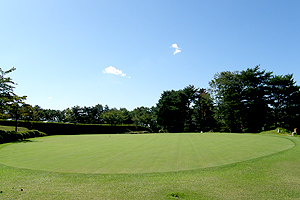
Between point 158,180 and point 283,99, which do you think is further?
point 283,99

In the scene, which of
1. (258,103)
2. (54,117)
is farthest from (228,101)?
(54,117)

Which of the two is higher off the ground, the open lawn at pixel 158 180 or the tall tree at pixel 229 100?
the tall tree at pixel 229 100

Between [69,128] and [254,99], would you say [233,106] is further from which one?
[69,128]

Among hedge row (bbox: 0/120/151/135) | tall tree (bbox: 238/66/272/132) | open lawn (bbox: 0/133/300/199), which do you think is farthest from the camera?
tall tree (bbox: 238/66/272/132)

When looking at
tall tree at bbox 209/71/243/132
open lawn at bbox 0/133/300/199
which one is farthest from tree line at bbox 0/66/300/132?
open lawn at bbox 0/133/300/199

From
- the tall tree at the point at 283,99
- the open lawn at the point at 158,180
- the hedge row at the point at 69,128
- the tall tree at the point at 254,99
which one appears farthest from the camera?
the tall tree at the point at 254,99

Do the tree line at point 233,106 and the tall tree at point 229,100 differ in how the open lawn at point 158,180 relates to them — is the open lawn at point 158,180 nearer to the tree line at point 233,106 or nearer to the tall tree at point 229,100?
the tree line at point 233,106

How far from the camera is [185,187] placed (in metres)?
4.38

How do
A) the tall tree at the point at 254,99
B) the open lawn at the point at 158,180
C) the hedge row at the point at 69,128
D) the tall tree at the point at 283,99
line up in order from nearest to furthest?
the open lawn at the point at 158,180 → the tall tree at the point at 283,99 → the hedge row at the point at 69,128 → the tall tree at the point at 254,99

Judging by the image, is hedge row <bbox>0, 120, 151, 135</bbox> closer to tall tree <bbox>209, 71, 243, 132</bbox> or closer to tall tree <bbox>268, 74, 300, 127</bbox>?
tall tree <bbox>209, 71, 243, 132</bbox>

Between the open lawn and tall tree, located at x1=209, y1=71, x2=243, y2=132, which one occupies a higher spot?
tall tree, located at x1=209, y1=71, x2=243, y2=132

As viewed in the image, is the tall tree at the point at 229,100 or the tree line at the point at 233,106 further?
the tall tree at the point at 229,100

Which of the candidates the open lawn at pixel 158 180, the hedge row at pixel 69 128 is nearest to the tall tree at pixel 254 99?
the hedge row at pixel 69 128

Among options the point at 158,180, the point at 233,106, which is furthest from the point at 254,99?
the point at 158,180
